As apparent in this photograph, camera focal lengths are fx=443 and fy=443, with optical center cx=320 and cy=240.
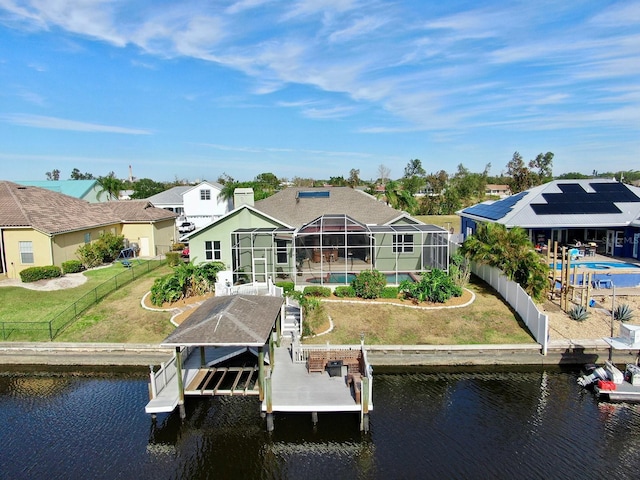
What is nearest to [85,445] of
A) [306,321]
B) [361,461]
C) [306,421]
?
[306,421]

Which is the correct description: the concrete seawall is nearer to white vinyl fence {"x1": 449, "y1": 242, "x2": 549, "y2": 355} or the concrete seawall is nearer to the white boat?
white vinyl fence {"x1": 449, "y1": 242, "x2": 549, "y2": 355}

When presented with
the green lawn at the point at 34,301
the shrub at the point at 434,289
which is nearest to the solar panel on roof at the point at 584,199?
the shrub at the point at 434,289

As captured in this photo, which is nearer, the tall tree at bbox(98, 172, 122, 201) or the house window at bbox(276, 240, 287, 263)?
the house window at bbox(276, 240, 287, 263)

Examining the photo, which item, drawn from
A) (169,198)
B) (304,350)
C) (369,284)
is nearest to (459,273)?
(369,284)

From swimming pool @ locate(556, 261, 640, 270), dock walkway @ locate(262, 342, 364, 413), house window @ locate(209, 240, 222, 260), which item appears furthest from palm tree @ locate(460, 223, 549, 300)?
house window @ locate(209, 240, 222, 260)

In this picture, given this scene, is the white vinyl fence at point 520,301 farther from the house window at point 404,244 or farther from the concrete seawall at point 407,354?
the house window at point 404,244

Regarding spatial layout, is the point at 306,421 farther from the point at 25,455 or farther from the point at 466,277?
the point at 466,277

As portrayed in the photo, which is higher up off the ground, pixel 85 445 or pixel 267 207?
pixel 267 207
